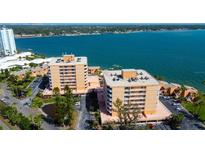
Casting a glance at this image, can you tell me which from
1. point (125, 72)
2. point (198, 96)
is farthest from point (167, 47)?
point (125, 72)

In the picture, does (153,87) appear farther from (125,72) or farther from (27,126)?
(27,126)

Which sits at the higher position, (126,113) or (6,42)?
(6,42)

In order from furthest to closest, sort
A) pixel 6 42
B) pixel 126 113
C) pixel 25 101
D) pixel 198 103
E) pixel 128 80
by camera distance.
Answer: pixel 6 42, pixel 25 101, pixel 198 103, pixel 128 80, pixel 126 113

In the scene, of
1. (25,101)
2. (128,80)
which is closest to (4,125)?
(25,101)

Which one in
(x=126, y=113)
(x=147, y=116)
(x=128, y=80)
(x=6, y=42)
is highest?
(x=128, y=80)

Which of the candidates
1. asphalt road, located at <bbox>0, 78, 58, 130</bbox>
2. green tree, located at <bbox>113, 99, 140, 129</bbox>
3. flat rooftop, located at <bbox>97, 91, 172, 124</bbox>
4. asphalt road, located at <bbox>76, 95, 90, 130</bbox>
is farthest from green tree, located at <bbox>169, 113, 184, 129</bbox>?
asphalt road, located at <bbox>0, 78, 58, 130</bbox>

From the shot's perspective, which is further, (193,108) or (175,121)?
A: (193,108)

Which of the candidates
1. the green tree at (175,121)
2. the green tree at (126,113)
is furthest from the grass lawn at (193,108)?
the green tree at (126,113)

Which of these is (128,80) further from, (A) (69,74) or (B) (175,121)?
(A) (69,74)
